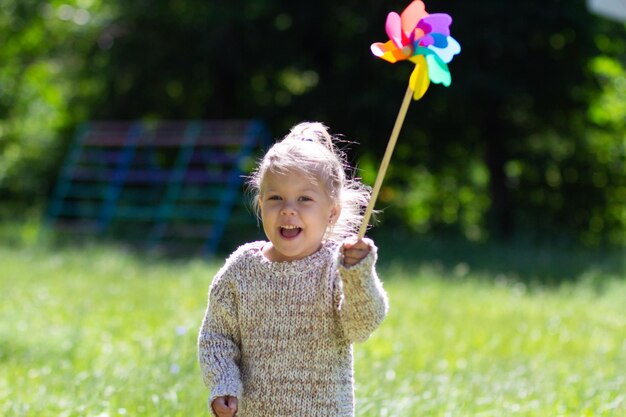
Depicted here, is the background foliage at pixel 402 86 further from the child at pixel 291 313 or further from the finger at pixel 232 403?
the finger at pixel 232 403

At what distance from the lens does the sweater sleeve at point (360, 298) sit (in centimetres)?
266

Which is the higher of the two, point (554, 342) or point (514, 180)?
point (514, 180)

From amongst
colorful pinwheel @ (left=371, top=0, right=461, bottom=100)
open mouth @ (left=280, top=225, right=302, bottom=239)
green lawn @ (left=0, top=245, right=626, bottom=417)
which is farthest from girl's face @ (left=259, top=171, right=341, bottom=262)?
green lawn @ (left=0, top=245, right=626, bottom=417)

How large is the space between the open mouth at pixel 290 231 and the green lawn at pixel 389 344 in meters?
1.35

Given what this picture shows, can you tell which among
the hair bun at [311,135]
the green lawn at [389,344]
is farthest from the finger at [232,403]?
the green lawn at [389,344]

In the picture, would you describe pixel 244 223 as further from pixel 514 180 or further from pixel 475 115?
→ pixel 514 180

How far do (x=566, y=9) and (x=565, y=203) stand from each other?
4460mm

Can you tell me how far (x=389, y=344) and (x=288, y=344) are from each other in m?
3.37

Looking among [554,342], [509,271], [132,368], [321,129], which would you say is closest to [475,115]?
[509,271]

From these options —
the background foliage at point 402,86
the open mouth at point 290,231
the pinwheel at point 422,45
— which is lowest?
the open mouth at point 290,231

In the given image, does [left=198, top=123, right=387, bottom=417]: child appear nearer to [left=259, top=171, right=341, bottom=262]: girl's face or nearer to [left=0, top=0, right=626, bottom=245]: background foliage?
[left=259, top=171, right=341, bottom=262]: girl's face

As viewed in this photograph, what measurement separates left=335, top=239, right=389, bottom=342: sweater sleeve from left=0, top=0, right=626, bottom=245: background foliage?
1175 centimetres

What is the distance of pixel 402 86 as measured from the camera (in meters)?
14.9

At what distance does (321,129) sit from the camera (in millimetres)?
3088
